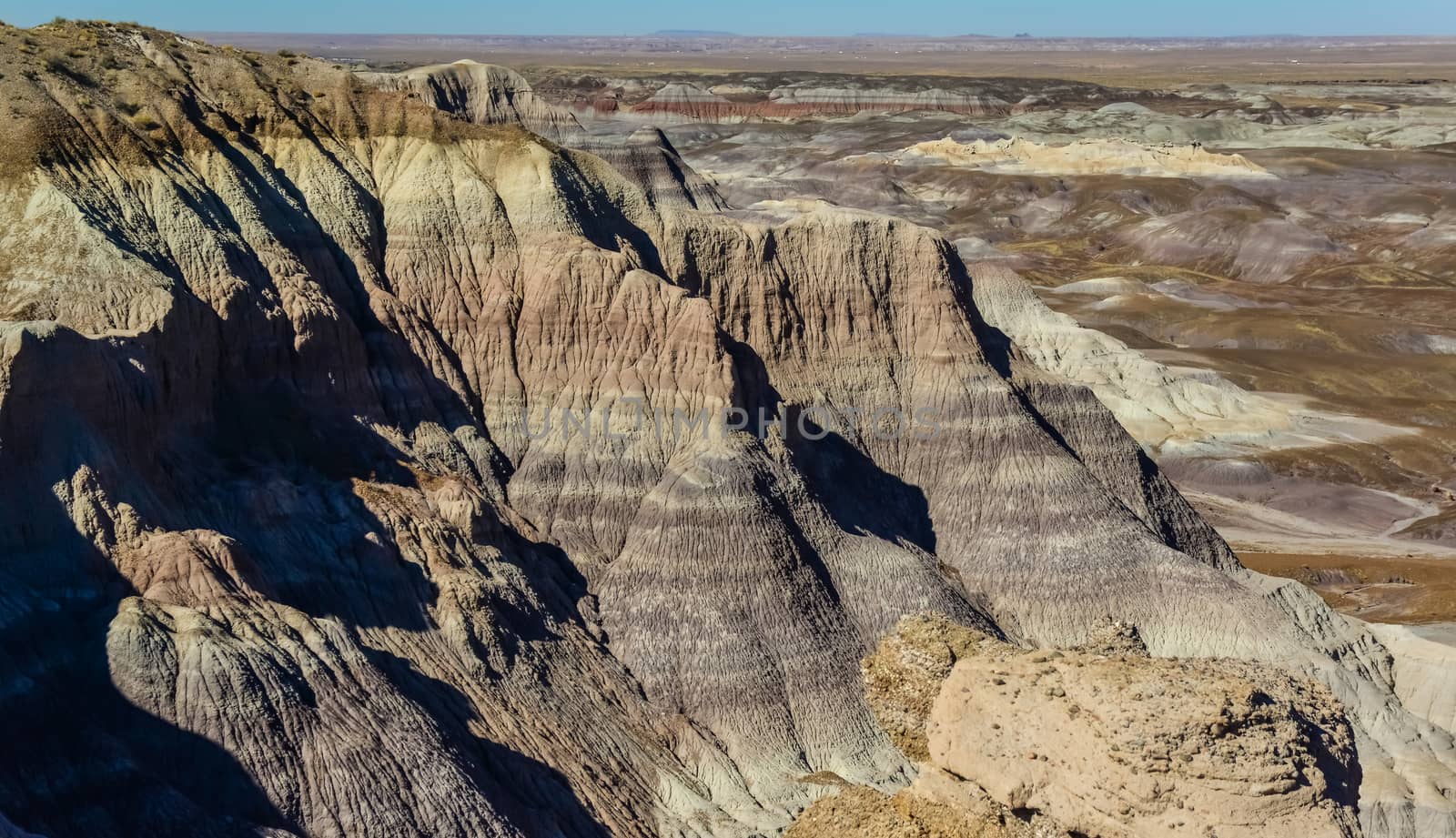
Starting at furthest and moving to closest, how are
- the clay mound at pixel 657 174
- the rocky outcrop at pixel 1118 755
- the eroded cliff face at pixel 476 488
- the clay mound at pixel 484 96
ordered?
1. the clay mound at pixel 484 96
2. the clay mound at pixel 657 174
3. the eroded cliff face at pixel 476 488
4. the rocky outcrop at pixel 1118 755

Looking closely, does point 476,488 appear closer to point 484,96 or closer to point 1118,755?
point 1118,755

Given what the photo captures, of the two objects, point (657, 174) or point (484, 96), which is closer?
point (657, 174)

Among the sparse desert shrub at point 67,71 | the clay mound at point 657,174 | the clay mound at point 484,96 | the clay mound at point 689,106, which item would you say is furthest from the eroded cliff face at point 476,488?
the clay mound at point 689,106

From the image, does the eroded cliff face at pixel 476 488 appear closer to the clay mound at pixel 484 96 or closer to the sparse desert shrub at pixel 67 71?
the sparse desert shrub at pixel 67 71

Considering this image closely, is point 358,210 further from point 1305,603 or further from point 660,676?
point 1305,603

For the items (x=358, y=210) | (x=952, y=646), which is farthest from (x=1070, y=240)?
(x=952, y=646)

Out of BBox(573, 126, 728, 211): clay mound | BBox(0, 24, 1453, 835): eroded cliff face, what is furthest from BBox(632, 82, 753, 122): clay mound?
BBox(0, 24, 1453, 835): eroded cliff face

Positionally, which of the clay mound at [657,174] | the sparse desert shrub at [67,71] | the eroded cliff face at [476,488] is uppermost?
the sparse desert shrub at [67,71]

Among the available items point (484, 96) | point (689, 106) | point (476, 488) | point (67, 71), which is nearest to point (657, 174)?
point (484, 96)

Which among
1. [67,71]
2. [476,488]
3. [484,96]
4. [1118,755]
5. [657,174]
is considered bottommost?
[476,488]
